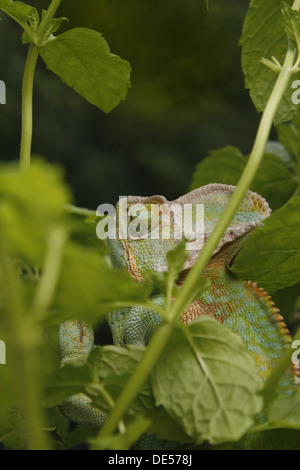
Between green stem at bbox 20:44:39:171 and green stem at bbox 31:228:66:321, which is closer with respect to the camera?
green stem at bbox 31:228:66:321

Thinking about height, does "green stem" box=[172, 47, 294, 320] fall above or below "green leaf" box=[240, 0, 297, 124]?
below

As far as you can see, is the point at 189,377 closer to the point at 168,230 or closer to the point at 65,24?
the point at 168,230

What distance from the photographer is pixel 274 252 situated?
24.4 inches

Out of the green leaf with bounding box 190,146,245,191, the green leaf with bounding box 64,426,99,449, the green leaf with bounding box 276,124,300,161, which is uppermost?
the green leaf with bounding box 276,124,300,161

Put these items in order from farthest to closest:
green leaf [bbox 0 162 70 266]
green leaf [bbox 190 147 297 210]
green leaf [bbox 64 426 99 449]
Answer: green leaf [bbox 190 147 297 210]
green leaf [bbox 64 426 99 449]
green leaf [bbox 0 162 70 266]

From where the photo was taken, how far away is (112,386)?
440 mm

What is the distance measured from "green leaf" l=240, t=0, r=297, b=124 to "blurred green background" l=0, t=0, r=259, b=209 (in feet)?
2.59

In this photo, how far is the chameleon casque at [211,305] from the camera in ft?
1.91

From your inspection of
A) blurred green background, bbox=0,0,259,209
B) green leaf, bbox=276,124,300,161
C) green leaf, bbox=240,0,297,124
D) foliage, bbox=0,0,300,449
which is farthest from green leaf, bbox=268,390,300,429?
blurred green background, bbox=0,0,259,209

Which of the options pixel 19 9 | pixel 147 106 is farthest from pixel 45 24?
pixel 147 106

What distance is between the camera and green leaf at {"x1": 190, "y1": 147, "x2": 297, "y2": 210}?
99 cm

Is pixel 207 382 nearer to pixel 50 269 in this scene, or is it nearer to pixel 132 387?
pixel 132 387

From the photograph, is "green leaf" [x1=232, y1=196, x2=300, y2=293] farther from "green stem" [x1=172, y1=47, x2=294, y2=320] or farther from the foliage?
"green stem" [x1=172, y1=47, x2=294, y2=320]
